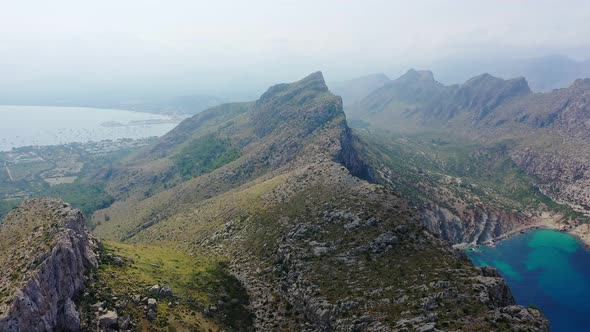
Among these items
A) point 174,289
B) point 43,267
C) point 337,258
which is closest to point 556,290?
Result: point 337,258

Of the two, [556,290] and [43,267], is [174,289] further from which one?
[556,290]

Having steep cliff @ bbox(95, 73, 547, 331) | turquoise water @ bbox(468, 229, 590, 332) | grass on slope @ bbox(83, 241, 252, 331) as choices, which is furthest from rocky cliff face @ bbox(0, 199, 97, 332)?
turquoise water @ bbox(468, 229, 590, 332)

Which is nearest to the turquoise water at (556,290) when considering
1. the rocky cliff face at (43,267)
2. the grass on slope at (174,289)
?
Result: the grass on slope at (174,289)

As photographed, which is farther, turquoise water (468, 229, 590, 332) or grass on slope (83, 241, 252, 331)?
turquoise water (468, 229, 590, 332)

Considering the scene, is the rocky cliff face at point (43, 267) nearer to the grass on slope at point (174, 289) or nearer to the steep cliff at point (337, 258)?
the grass on slope at point (174, 289)

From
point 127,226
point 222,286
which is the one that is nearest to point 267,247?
point 222,286

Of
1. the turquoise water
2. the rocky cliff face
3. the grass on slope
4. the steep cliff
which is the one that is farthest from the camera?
the turquoise water

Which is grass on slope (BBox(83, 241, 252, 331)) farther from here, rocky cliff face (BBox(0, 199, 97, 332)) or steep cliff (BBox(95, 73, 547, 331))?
rocky cliff face (BBox(0, 199, 97, 332))
